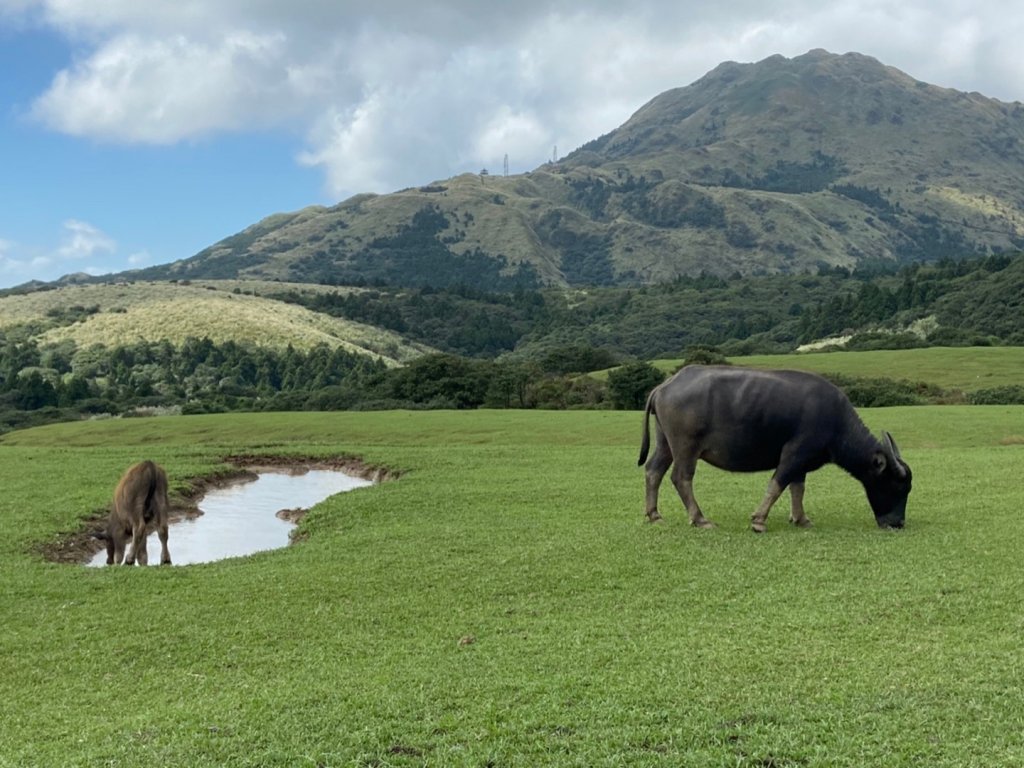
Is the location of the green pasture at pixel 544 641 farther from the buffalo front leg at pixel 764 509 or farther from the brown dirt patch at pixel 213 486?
the brown dirt patch at pixel 213 486

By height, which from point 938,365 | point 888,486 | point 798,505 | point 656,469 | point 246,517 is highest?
point 938,365

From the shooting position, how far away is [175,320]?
13512cm

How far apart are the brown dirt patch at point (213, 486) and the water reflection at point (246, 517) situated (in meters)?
0.30

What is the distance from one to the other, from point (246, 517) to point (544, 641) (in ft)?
57.0

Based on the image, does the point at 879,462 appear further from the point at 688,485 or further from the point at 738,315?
the point at 738,315

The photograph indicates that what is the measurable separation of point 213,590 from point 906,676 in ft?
33.7

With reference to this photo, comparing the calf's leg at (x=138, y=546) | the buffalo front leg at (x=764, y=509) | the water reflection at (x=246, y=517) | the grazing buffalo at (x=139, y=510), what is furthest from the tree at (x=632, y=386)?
the calf's leg at (x=138, y=546)

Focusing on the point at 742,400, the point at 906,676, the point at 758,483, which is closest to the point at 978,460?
the point at 758,483

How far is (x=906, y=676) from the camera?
8625 mm

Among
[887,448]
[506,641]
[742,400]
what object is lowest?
[506,641]

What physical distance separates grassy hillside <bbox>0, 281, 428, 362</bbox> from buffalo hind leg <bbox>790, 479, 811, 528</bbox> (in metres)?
119

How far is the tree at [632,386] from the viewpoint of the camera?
2562 inches

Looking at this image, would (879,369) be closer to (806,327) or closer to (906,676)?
(906,676)

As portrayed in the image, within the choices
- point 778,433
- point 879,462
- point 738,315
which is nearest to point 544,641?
point 778,433
